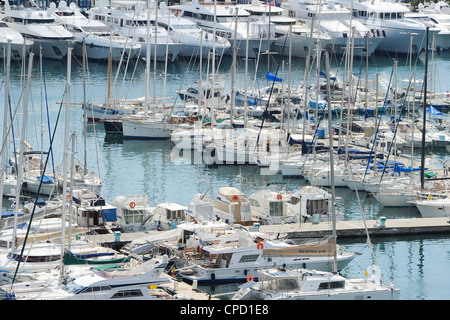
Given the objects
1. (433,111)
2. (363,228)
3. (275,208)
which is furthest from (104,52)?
(363,228)

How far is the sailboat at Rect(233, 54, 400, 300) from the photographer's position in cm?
2891

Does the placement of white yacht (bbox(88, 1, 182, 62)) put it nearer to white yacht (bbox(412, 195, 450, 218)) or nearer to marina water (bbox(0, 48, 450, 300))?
marina water (bbox(0, 48, 450, 300))

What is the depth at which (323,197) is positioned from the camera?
129ft

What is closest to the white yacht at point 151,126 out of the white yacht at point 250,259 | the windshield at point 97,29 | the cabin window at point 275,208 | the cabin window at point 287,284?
the cabin window at point 275,208

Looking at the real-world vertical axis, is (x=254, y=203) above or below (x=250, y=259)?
below

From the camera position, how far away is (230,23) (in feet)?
294

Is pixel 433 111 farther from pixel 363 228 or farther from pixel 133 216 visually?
pixel 133 216

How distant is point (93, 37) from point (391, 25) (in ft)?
86.8

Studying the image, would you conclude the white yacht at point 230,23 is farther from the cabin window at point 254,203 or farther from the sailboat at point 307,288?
the sailboat at point 307,288

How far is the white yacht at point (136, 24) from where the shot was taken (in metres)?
84.3

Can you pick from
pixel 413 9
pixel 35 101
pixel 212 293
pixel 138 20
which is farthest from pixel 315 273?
pixel 413 9

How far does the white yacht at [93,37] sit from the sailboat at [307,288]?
52608 mm
